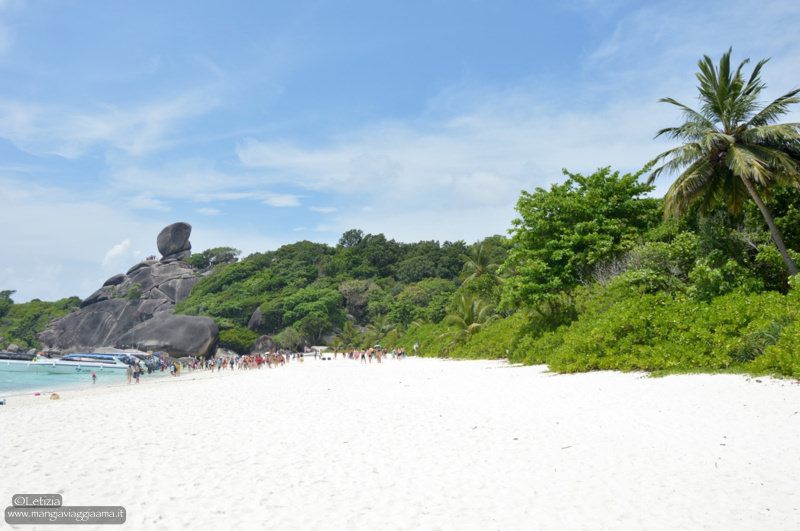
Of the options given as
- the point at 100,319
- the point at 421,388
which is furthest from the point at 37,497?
the point at 100,319

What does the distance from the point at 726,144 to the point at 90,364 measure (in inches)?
2413

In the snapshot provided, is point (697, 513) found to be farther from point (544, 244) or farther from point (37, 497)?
point (544, 244)

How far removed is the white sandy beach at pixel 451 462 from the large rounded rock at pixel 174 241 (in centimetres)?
10337

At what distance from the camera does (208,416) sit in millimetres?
9781

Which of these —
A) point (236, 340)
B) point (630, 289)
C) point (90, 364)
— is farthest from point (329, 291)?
point (630, 289)

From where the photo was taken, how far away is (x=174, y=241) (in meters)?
104

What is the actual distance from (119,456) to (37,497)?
158 cm

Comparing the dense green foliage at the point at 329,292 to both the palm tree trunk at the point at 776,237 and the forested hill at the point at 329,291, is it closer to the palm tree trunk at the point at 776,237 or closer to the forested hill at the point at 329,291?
the forested hill at the point at 329,291

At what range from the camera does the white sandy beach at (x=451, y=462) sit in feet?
13.6

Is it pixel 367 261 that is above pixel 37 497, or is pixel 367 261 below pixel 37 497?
above

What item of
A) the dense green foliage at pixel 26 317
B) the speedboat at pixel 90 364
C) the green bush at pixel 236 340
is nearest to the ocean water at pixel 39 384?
the speedboat at pixel 90 364

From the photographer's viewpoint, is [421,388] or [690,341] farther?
[421,388]

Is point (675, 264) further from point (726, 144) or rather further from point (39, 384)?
point (39, 384)

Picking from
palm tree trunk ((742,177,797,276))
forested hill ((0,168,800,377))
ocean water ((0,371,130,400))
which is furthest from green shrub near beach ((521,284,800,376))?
ocean water ((0,371,130,400))
